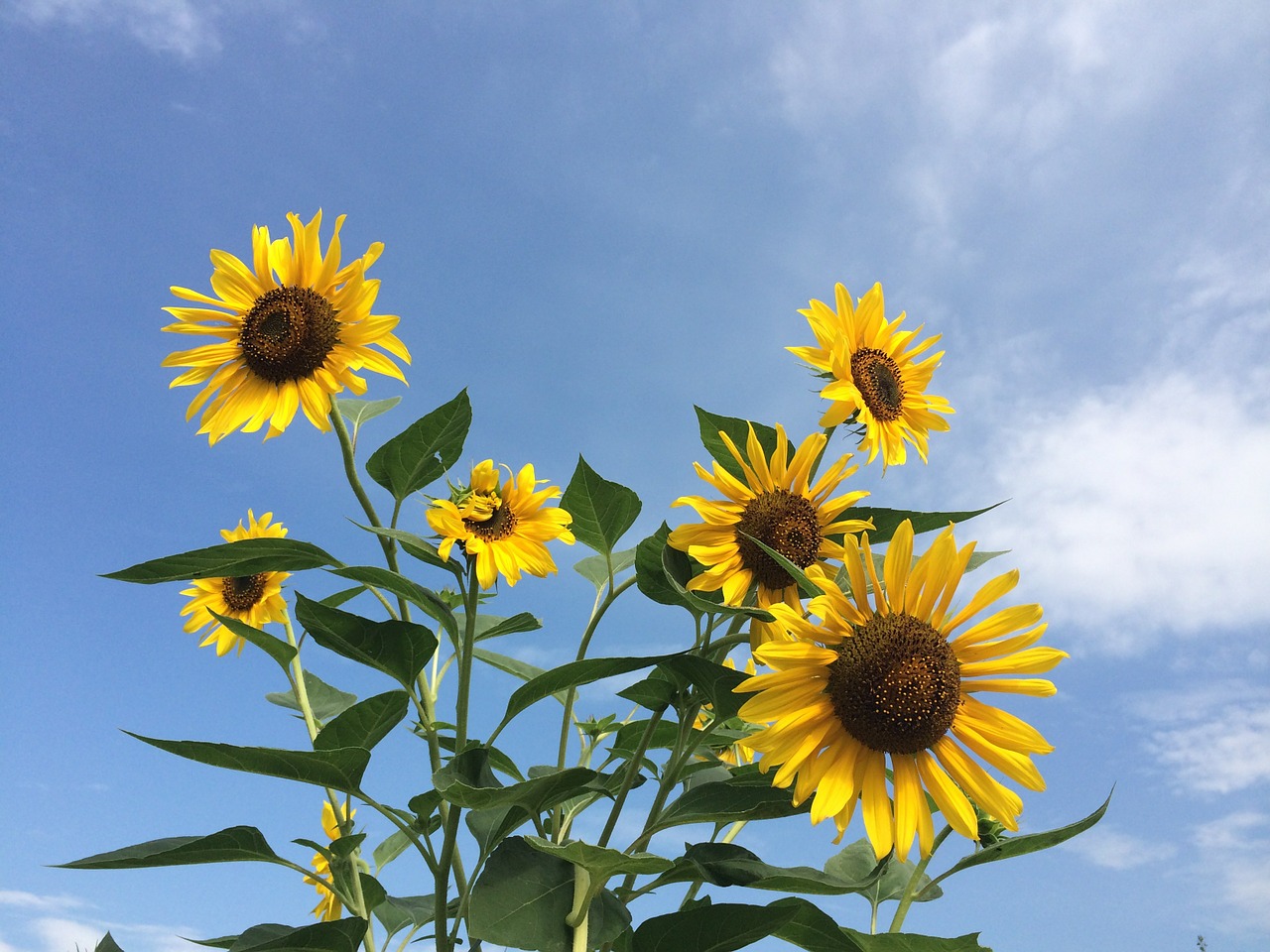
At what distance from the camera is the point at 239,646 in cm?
308

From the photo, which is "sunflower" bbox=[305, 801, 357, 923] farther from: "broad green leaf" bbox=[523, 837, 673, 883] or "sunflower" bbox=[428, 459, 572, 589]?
"broad green leaf" bbox=[523, 837, 673, 883]

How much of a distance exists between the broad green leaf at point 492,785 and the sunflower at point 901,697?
1.11ft

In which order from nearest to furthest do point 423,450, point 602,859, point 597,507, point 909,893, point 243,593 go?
point 602,859 → point 909,893 → point 423,450 → point 597,507 → point 243,593

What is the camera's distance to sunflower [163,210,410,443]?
2.15 m

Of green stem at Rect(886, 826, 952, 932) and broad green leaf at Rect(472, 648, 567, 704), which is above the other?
broad green leaf at Rect(472, 648, 567, 704)

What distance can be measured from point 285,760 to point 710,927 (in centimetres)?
82

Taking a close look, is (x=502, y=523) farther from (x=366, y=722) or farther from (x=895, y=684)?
(x=895, y=684)

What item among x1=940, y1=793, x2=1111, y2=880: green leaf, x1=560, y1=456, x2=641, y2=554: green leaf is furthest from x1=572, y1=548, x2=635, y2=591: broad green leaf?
x1=940, y1=793, x2=1111, y2=880: green leaf

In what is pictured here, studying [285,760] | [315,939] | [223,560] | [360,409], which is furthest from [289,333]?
[315,939]

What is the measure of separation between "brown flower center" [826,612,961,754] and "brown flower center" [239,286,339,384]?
4.19 ft

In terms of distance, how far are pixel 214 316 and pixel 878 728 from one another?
168 centimetres

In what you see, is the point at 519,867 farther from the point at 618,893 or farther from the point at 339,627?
the point at 339,627

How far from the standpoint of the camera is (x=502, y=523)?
98.2 inches

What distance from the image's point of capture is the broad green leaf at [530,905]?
1.70m
